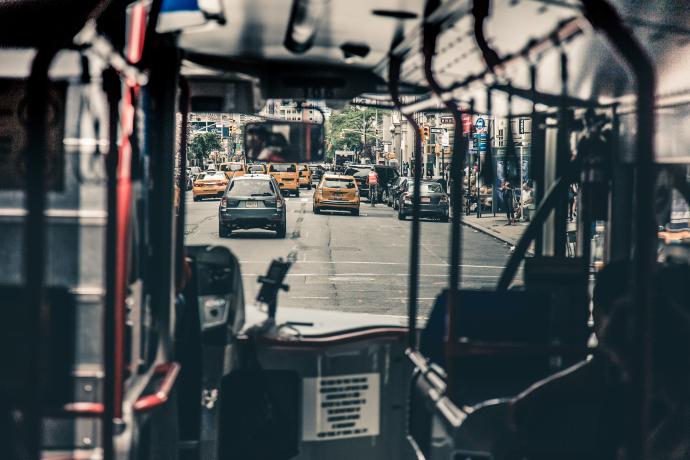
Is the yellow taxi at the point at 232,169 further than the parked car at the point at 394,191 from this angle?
No

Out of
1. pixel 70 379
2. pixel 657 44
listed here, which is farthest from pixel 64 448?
pixel 657 44

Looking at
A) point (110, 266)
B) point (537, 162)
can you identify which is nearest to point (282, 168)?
point (537, 162)

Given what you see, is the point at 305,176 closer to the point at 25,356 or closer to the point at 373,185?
the point at 373,185

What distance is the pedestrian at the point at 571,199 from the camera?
3.19m

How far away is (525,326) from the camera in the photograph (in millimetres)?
3215

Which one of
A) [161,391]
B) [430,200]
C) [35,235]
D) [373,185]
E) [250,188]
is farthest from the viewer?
[373,185]

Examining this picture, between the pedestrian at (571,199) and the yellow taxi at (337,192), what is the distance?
3.34 ft

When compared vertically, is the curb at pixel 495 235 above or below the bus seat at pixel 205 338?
above

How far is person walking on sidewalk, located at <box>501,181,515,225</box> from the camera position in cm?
333

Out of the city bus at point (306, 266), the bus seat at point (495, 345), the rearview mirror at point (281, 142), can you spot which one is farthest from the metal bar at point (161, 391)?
the bus seat at point (495, 345)

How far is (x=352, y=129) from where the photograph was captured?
3447 mm

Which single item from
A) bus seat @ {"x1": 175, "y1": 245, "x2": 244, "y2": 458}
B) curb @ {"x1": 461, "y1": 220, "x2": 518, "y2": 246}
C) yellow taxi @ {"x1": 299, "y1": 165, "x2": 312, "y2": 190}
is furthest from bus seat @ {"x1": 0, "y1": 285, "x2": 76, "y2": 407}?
curb @ {"x1": 461, "y1": 220, "x2": 518, "y2": 246}

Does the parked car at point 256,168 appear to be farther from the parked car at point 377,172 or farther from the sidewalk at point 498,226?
the sidewalk at point 498,226

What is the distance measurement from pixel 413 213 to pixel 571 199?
A: 0.59 m
